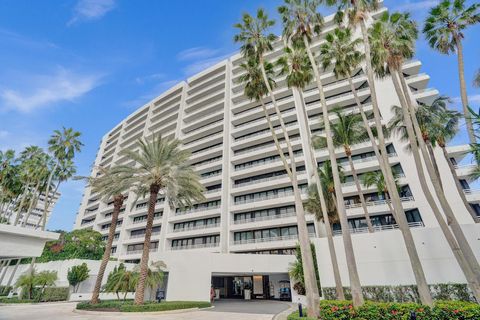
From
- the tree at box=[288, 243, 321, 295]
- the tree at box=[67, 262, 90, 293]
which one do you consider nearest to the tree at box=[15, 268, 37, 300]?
the tree at box=[67, 262, 90, 293]

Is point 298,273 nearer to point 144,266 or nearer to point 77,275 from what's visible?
point 144,266

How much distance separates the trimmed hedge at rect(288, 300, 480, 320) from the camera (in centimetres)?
996

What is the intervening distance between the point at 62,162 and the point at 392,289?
4754cm

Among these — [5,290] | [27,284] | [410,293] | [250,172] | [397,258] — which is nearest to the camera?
[410,293]

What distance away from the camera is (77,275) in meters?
33.3

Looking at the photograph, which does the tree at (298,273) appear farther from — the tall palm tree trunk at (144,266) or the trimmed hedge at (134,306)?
the tall palm tree trunk at (144,266)

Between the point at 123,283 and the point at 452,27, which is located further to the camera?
the point at 123,283

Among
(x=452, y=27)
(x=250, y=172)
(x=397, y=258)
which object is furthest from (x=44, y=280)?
(x=452, y=27)

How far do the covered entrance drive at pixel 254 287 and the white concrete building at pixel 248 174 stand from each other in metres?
3.70

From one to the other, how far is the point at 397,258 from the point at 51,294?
39.8 meters

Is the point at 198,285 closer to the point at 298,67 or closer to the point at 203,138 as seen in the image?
the point at 298,67

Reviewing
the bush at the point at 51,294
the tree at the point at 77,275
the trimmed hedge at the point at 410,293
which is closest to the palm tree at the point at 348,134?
the trimmed hedge at the point at 410,293

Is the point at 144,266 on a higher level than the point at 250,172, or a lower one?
lower

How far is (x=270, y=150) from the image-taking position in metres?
42.8
